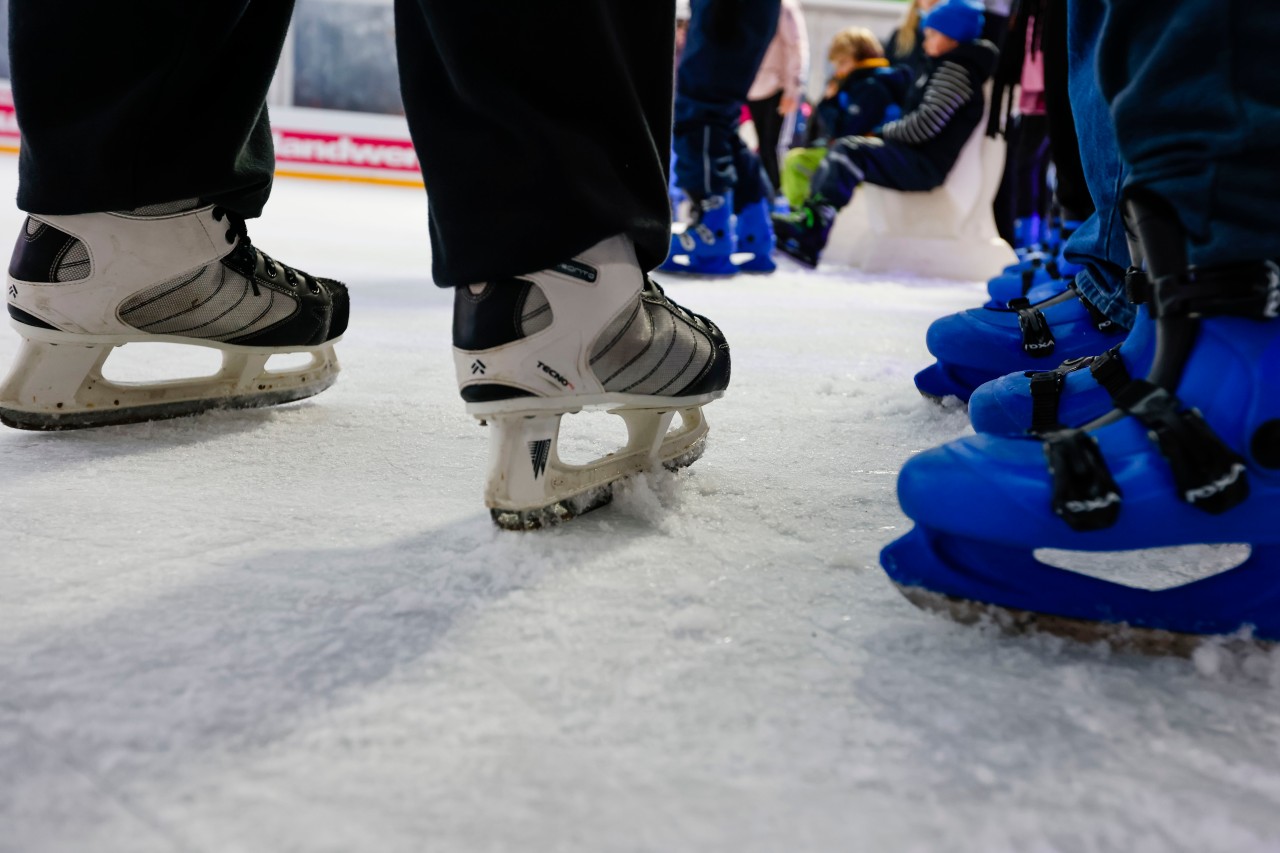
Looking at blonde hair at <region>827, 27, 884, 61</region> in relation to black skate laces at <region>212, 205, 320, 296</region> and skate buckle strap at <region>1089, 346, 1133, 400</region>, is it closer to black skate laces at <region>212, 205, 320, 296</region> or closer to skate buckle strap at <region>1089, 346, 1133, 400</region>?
black skate laces at <region>212, 205, 320, 296</region>

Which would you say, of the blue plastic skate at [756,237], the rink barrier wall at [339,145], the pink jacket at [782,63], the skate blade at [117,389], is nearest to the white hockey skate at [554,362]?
the skate blade at [117,389]

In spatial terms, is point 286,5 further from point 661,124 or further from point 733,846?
point 733,846

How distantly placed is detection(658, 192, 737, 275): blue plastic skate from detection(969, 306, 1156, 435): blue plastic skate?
6.68 feet

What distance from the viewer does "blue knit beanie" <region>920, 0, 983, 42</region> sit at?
3092 mm

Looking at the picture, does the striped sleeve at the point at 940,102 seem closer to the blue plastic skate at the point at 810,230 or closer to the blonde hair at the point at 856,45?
the blue plastic skate at the point at 810,230

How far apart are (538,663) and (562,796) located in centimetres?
11

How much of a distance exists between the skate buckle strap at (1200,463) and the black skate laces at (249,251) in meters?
0.85

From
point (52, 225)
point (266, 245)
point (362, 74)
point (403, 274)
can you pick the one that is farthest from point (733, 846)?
point (362, 74)

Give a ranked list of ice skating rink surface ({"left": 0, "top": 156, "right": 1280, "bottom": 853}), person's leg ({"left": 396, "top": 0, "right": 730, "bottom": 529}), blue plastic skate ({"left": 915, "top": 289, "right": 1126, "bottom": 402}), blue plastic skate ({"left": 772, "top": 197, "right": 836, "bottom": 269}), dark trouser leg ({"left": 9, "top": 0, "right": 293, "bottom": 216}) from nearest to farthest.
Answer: ice skating rink surface ({"left": 0, "top": 156, "right": 1280, "bottom": 853})
person's leg ({"left": 396, "top": 0, "right": 730, "bottom": 529})
dark trouser leg ({"left": 9, "top": 0, "right": 293, "bottom": 216})
blue plastic skate ({"left": 915, "top": 289, "right": 1126, "bottom": 402})
blue plastic skate ({"left": 772, "top": 197, "right": 836, "bottom": 269})

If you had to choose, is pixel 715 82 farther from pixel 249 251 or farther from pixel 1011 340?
pixel 249 251

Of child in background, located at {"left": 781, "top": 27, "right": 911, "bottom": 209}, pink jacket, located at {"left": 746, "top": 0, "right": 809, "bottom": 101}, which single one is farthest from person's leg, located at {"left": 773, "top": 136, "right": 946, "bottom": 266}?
pink jacket, located at {"left": 746, "top": 0, "right": 809, "bottom": 101}

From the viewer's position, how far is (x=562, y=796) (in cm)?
41

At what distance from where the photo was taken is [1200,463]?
0.53 metres

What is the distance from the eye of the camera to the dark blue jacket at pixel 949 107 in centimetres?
312
